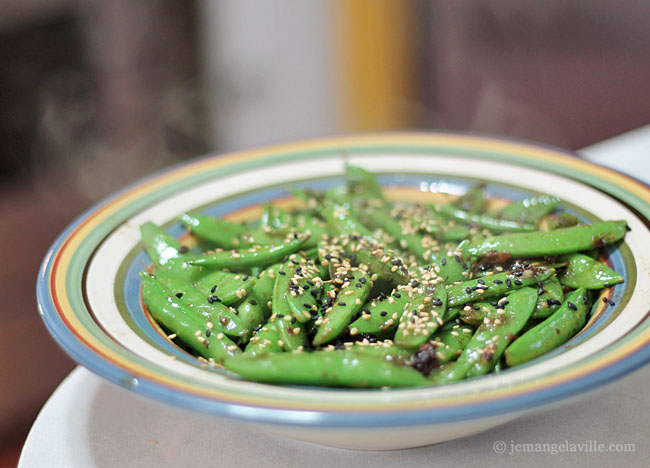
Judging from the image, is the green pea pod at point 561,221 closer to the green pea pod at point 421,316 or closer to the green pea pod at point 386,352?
the green pea pod at point 421,316

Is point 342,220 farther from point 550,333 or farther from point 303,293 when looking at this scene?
point 550,333

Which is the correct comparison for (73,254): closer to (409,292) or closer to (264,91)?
(409,292)

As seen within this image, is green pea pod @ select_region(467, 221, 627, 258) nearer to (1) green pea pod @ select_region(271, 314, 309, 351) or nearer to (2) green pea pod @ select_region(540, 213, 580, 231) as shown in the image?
(2) green pea pod @ select_region(540, 213, 580, 231)

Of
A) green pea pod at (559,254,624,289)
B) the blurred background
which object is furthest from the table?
the blurred background

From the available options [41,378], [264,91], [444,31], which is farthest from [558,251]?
[264,91]

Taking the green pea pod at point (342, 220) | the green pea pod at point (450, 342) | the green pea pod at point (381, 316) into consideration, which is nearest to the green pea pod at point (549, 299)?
the green pea pod at point (450, 342)

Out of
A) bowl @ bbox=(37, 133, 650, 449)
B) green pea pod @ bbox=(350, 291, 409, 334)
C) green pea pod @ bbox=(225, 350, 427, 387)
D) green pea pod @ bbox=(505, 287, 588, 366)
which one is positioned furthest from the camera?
green pea pod @ bbox=(350, 291, 409, 334)

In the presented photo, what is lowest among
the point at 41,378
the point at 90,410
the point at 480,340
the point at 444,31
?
the point at 41,378
